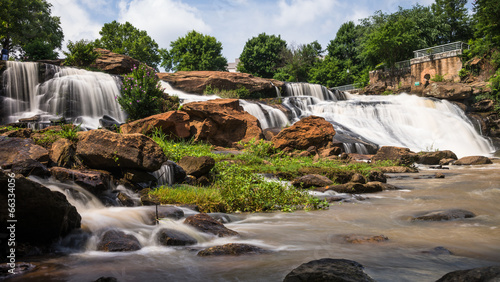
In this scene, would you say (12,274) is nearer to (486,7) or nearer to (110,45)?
(486,7)

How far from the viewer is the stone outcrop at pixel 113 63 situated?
24.8 m

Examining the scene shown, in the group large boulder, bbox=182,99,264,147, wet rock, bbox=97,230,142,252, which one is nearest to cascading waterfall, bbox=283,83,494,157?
large boulder, bbox=182,99,264,147

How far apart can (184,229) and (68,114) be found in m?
14.2

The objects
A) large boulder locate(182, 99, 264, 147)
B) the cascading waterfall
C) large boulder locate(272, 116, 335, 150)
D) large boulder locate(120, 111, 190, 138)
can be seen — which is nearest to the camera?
Result: large boulder locate(120, 111, 190, 138)

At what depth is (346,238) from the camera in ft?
14.5

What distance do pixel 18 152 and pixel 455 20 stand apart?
5065cm

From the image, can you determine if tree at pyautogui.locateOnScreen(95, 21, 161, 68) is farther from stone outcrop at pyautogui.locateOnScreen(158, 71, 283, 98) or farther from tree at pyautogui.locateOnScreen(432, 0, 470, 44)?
tree at pyautogui.locateOnScreen(432, 0, 470, 44)

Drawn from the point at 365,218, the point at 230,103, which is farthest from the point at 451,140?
the point at 365,218

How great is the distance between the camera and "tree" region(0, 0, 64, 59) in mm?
33125

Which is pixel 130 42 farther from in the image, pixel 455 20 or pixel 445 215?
pixel 445 215

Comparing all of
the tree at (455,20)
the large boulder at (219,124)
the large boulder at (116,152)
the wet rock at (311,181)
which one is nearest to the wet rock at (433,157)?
the large boulder at (219,124)

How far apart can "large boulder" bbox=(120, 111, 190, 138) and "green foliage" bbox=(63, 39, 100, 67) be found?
13.0 metres

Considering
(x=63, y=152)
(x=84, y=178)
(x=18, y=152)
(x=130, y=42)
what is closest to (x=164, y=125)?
(x=63, y=152)

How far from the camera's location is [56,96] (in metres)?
16.8
